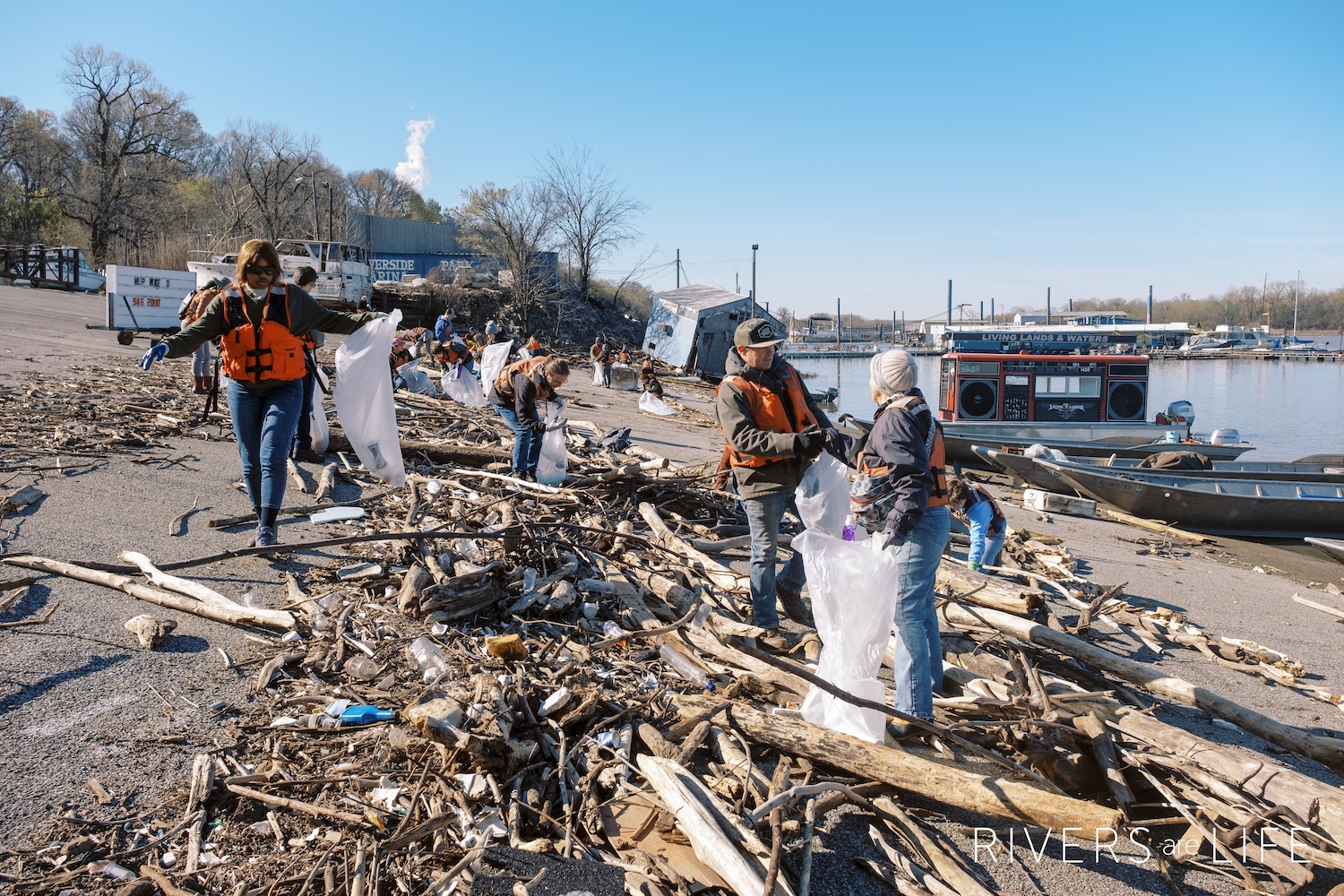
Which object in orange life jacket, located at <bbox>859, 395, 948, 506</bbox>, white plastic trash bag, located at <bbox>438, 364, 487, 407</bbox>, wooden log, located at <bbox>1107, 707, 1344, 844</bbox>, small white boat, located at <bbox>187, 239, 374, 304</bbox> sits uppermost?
small white boat, located at <bbox>187, 239, 374, 304</bbox>

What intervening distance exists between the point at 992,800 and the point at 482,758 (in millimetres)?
2066

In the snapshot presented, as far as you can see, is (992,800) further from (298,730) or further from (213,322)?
(213,322)

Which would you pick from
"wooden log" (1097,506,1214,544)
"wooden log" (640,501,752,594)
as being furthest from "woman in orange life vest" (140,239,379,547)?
"wooden log" (1097,506,1214,544)

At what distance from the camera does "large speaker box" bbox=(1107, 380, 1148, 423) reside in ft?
60.8

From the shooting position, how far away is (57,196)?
44.2 metres

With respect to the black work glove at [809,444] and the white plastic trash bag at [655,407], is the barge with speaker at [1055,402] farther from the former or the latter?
the black work glove at [809,444]

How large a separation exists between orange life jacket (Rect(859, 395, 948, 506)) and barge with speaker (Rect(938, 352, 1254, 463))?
15.2 metres

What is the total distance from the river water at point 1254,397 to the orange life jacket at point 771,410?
Answer: 21.6 ft

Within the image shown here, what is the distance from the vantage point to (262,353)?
4.58 meters

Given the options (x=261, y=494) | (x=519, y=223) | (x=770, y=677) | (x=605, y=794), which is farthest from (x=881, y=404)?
(x=519, y=223)

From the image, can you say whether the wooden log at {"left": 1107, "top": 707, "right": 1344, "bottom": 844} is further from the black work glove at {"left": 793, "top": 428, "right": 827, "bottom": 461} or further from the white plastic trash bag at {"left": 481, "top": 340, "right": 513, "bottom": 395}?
the white plastic trash bag at {"left": 481, "top": 340, "right": 513, "bottom": 395}

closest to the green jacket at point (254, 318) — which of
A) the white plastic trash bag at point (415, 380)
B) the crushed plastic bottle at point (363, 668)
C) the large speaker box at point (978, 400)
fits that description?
the crushed plastic bottle at point (363, 668)

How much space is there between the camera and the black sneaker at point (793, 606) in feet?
16.7

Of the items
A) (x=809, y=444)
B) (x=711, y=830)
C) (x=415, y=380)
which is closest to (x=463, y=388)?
(x=415, y=380)
